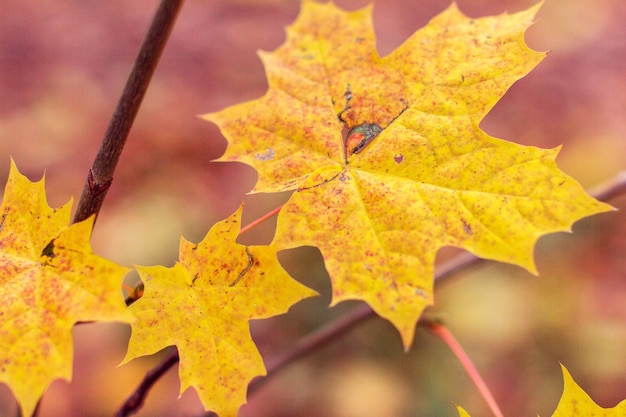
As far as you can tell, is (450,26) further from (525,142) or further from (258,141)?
(525,142)

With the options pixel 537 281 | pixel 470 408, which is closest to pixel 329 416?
pixel 470 408

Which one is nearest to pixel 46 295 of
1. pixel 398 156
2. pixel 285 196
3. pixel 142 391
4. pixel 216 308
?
pixel 216 308

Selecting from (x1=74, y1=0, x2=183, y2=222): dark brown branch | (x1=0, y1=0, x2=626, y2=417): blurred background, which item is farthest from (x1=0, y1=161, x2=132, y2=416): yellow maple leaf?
(x1=0, y1=0, x2=626, y2=417): blurred background

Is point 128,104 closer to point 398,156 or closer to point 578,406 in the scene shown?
point 398,156

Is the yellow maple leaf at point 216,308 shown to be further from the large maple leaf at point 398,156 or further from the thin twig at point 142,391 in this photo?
the thin twig at point 142,391

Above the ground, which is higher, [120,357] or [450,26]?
[450,26]

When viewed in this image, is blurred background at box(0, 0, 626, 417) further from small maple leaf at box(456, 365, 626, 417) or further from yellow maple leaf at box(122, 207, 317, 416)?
yellow maple leaf at box(122, 207, 317, 416)

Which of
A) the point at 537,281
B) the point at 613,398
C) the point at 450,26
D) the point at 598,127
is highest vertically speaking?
the point at 450,26
